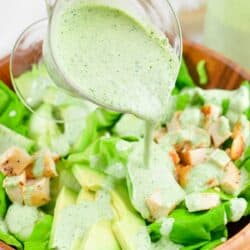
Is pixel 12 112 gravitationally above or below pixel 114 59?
below

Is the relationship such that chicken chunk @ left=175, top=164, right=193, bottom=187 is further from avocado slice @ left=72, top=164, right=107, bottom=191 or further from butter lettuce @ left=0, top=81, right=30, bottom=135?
butter lettuce @ left=0, top=81, right=30, bottom=135

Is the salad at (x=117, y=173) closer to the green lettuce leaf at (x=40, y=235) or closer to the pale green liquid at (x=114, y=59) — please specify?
the green lettuce leaf at (x=40, y=235)

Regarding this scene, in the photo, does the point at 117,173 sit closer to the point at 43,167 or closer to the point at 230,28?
the point at 43,167

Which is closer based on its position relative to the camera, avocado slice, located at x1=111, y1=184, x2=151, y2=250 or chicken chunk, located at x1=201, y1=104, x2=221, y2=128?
avocado slice, located at x1=111, y1=184, x2=151, y2=250

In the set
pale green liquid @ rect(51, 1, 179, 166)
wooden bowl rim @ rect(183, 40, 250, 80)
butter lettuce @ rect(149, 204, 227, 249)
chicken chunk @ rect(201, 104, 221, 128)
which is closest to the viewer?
pale green liquid @ rect(51, 1, 179, 166)

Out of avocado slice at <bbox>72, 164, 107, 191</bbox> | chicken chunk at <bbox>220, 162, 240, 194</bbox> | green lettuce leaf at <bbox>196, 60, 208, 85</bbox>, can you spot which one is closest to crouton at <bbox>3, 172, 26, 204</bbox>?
avocado slice at <bbox>72, 164, 107, 191</bbox>

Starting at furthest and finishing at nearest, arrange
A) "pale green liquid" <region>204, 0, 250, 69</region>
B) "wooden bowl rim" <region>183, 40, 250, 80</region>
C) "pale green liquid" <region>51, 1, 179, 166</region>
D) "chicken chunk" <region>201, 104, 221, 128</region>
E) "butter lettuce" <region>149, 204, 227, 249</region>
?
"pale green liquid" <region>204, 0, 250, 69</region>, "wooden bowl rim" <region>183, 40, 250, 80</region>, "chicken chunk" <region>201, 104, 221, 128</region>, "butter lettuce" <region>149, 204, 227, 249</region>, "pale green liquid" <region>51, 1, 179, 166</region>

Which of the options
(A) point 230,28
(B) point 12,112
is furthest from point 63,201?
(A) point 230,28
